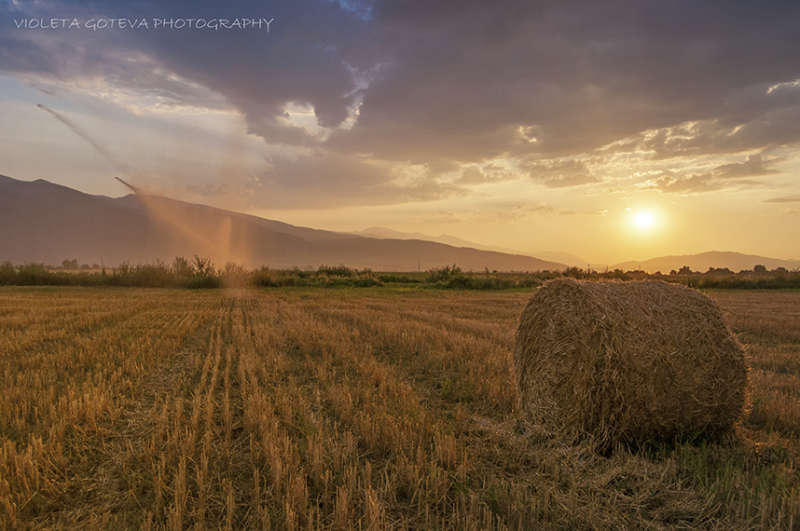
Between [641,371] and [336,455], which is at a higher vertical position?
[641,371]

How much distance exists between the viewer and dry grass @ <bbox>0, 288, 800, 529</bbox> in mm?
3539

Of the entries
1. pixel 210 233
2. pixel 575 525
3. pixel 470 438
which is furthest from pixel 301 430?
pixel 210 233

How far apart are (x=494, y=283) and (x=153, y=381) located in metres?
32.2

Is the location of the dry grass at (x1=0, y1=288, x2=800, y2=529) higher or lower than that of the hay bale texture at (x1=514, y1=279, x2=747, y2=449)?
lower

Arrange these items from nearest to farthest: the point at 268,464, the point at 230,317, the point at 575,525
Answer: the point at 575,525, the point at 268,464, the point at 230,317

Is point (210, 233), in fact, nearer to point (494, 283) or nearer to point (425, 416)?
point (494, 283)

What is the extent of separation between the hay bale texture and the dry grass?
0.32 meters

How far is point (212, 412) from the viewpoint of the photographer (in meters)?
5.66

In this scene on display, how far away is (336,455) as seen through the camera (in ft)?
14.4

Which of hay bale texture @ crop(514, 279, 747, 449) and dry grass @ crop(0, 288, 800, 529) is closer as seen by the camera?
dry grass @ crop(0, 288, 800, 529)

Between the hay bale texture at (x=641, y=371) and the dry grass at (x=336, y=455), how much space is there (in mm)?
317

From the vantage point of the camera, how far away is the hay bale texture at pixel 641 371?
16.3 ft

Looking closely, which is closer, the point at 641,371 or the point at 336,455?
the point at 336,455

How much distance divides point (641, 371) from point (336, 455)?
11.3ft
